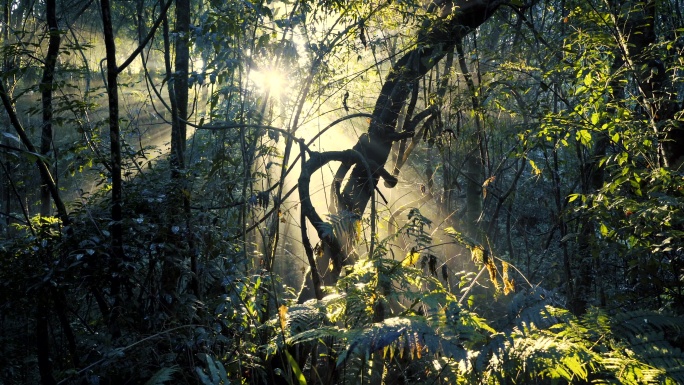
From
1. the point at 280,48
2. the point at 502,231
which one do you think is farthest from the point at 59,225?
the point at 502,231

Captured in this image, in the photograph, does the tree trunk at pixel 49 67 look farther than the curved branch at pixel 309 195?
No

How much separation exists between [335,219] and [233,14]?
5.84ft

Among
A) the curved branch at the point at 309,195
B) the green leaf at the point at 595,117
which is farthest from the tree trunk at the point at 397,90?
the green leaf at the point at 595,117

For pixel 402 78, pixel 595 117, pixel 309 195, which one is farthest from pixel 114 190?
pixel 595 117

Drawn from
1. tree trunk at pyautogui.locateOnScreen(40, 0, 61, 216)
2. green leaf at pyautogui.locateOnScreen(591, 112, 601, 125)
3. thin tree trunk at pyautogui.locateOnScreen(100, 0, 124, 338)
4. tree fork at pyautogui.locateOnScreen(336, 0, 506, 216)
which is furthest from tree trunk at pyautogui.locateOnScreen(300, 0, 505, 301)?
tree trunk at pyautogui.locateOnScreen(40, 0, 61, 216)

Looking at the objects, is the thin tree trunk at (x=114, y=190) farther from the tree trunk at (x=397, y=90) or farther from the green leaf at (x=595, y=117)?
the green leaf at (x=595, y=117)

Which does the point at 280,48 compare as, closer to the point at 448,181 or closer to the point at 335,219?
the point at 335,219

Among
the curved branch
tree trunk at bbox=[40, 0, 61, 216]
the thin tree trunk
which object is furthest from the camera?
the curved branch

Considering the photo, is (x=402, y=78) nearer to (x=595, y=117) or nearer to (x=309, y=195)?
(x=309, y=195)

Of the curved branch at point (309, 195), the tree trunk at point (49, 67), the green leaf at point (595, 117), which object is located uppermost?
the tree trunk at point (49, 67)

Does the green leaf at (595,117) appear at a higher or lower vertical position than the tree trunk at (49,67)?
lower

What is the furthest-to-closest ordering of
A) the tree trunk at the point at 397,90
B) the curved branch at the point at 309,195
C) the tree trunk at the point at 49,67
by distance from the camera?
the tree trunk at the point at 397,90 → the curved branch at the point at 309,195 → the tree trunk at the point at 49,67

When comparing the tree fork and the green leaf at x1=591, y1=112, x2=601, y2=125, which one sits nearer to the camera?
the green leaf at x1=591, y1=112, x2=601, y2=125

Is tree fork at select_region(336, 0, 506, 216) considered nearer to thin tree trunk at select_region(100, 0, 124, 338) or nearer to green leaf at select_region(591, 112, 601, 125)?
green leaf at select_region(591, 112, 601, 125)
